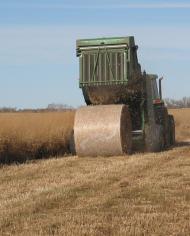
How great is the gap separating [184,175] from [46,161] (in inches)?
174

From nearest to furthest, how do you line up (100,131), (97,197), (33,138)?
(97,197)
(100,131)
(33,138)

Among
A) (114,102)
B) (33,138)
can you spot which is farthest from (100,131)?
(114,102)

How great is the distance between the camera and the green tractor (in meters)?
14.5

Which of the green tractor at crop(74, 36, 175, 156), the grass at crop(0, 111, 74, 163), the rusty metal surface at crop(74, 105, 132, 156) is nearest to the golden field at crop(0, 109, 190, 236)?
the rusty metal surface at crop(74, 105, 132, 156)

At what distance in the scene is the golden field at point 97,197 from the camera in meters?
6.57

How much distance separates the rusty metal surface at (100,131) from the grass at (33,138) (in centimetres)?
145

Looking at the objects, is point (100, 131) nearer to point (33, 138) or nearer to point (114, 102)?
point (33, 138)

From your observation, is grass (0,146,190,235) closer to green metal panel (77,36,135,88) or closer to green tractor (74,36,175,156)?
green tractor (74,36,175,156)

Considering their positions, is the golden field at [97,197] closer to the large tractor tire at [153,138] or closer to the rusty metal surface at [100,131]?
the rusty metal surface at [100,131]

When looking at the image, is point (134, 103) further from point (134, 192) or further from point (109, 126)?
point (134, 192)

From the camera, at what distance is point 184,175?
10.7m

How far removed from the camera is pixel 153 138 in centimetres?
1638

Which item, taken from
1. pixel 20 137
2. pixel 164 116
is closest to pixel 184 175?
pixel 20 137

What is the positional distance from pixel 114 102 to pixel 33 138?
7.97 ft
